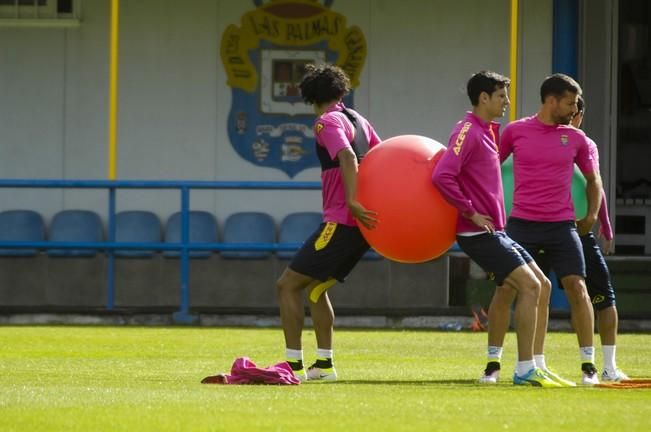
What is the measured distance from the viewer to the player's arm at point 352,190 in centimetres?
961

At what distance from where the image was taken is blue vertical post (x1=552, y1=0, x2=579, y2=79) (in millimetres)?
16906

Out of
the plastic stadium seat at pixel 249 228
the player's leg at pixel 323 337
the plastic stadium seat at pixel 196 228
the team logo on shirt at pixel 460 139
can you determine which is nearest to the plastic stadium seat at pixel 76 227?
the plastic stadium seat at pixel 196 228

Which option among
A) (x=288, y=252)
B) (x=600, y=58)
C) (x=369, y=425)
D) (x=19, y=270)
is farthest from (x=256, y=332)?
(x=369, y=425)

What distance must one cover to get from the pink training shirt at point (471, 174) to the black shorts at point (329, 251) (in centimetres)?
68

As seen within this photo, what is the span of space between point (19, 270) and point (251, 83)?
293cm

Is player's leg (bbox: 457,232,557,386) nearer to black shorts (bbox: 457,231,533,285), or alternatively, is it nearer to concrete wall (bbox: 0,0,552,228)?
black shorts (bbox: 457,231,533,285)

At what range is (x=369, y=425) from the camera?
742 centimetres

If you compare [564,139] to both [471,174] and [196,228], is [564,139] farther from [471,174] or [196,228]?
[196,228]

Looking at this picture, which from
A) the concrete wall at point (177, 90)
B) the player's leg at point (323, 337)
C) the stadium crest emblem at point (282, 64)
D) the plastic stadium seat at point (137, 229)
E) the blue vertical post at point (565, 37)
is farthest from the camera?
the concrete wall at point (177, 90)

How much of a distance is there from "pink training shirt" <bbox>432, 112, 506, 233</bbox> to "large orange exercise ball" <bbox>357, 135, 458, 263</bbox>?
0.12 meters

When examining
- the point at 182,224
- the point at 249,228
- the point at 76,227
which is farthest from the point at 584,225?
the point at 76,227

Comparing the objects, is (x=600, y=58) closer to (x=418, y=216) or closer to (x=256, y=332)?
(x=256, y=332)

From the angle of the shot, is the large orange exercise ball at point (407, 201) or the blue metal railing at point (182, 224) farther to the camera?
the blue metal railing at point (182, 224)

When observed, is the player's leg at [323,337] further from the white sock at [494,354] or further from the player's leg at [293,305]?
the white sock at [494,354]
